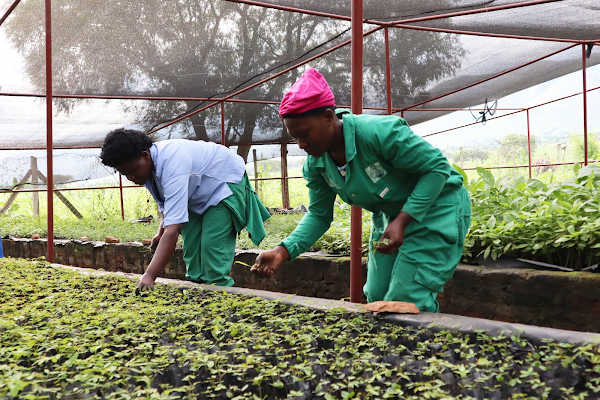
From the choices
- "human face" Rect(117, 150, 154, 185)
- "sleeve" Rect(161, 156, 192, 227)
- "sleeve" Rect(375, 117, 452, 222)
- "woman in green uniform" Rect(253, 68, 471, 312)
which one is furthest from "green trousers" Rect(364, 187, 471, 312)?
"human face" Rect(117, 150, 154, 185)

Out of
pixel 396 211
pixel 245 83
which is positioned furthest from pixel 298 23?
pixel 396 211

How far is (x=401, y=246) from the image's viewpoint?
2439mm

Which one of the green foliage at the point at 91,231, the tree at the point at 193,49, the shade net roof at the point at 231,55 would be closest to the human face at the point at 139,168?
the shade net roof at the point at 231,55

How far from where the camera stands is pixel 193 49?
6.51 meters

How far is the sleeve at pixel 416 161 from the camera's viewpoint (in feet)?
7.19

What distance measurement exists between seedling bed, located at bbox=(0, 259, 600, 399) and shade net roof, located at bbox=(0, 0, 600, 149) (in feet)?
12.3

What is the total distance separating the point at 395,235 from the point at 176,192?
1379 millimetres

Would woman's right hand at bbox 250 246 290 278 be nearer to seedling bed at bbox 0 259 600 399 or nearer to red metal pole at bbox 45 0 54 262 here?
seedling bed at bbox 0 259 600 399

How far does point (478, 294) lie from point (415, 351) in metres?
1.95

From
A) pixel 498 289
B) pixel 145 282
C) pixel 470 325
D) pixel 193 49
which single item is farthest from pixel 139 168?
pixel 193 49

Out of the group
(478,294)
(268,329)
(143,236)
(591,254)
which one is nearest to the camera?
(268,329)

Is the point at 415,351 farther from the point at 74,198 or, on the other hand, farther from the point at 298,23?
the point at 74,198

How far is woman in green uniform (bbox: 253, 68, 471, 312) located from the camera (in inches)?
86.4

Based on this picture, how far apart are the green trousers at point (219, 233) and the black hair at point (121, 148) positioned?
24.8 inches
